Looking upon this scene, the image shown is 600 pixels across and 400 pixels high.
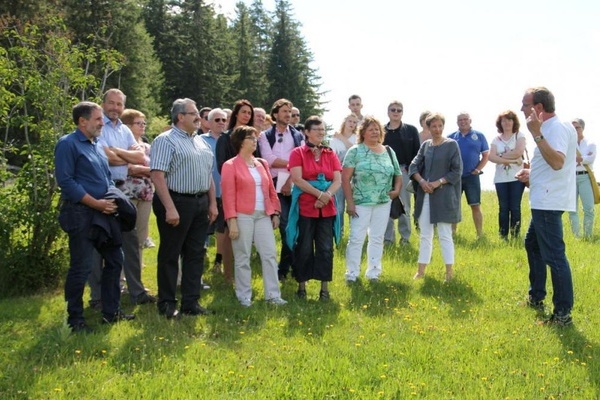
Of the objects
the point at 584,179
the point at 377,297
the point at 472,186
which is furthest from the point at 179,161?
the point at 584,179

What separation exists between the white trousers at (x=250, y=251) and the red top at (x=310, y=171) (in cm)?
54

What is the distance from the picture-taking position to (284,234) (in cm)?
862

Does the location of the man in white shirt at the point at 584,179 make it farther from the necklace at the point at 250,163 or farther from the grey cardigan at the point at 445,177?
the necklace at the point at 250,163

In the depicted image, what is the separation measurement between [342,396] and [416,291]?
3.54m

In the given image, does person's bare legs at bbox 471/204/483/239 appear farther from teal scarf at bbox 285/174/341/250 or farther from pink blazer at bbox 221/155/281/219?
pink blazer at bbox 221/155/281/219

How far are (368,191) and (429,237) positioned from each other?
114cm

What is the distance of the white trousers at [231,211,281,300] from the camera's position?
7.32 m

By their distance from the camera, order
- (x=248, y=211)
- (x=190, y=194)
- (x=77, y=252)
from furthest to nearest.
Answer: (x=248, y=211), (x=190, y=194), (x=77, y=252)

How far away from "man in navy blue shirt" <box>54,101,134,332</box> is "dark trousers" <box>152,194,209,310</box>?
0.69 meters

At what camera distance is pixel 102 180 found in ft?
20.8

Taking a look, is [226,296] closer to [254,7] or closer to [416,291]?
[416,291]

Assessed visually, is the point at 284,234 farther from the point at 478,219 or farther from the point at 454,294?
the point at 478,219

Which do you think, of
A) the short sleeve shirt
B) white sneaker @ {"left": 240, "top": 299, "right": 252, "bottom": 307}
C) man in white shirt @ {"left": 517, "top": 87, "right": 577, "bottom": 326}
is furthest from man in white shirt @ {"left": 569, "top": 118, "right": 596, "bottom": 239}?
white sneaker @ {"left": 240, "top": 299, "right": 252, "bottom": 307}

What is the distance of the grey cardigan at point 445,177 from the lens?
332 inches
